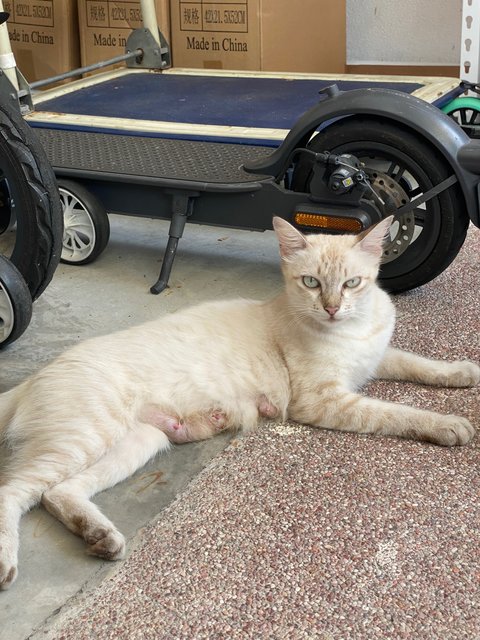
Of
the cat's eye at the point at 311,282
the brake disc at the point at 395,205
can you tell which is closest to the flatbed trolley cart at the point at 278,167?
the brake disc at the point at 395,205

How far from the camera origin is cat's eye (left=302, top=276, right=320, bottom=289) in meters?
2.17

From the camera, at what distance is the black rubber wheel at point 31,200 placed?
252cm

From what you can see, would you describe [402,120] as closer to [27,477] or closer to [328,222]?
[328,222]

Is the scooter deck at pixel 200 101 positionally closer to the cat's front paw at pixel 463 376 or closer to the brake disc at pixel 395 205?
the brake disc at pixel 395 205

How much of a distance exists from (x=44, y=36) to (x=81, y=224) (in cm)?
273

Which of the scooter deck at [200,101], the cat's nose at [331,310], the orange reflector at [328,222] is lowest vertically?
the cat's nose at [331,310]

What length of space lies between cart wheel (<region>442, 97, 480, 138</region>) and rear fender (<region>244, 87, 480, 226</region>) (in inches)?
52.4

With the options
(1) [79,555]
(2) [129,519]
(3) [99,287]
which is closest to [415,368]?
(2) [129,519]

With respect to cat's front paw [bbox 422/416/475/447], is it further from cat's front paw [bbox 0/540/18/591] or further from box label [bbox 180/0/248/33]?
box label [bbox 180/0/248/33]

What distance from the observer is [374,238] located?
2.17m

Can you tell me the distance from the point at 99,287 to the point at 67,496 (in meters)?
1.46

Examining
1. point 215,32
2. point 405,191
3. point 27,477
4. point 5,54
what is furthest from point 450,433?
point 215,32

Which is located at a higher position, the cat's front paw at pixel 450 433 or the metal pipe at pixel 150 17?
the metal pipe at pixel 150 17

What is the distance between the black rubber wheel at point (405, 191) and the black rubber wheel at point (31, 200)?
95 centimetres
